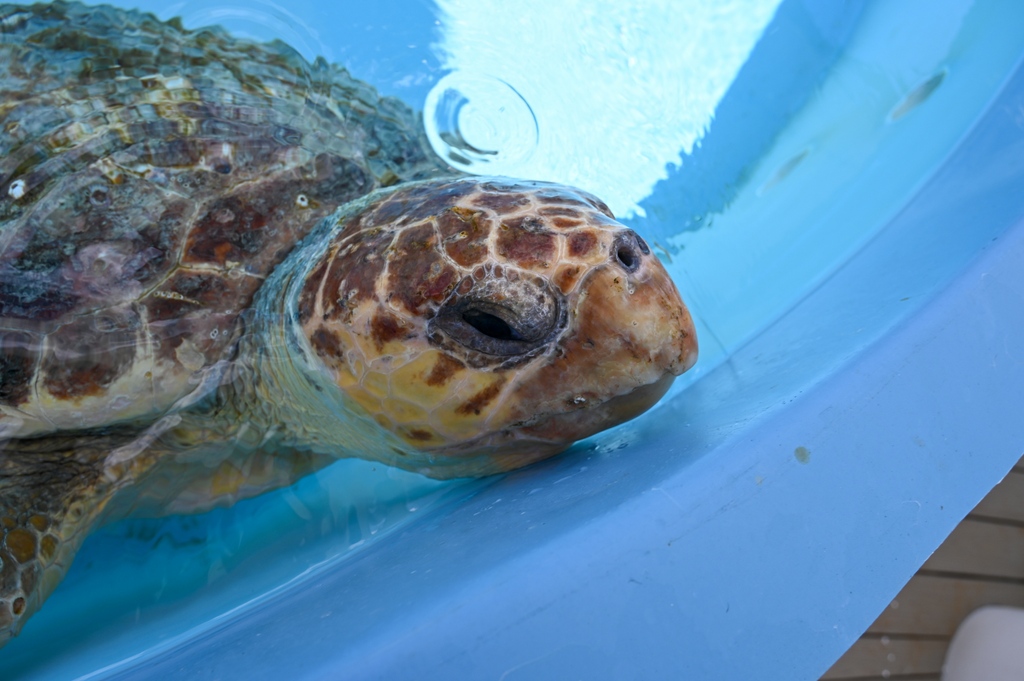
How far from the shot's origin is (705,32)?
2.42 metres

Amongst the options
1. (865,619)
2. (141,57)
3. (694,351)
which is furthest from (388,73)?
(865,619)

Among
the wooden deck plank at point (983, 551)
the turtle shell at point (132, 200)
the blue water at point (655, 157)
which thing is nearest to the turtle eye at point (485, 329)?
the blue water at point (655, 157)

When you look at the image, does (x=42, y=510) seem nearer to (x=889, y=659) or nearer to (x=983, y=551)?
(x=889, y=659)

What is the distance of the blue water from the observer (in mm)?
1453

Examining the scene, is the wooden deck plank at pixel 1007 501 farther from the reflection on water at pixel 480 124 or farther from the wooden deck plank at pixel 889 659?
the reflection on water at pixel 480 124

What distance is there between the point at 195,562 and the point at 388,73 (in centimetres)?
144

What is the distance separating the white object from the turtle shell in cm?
244

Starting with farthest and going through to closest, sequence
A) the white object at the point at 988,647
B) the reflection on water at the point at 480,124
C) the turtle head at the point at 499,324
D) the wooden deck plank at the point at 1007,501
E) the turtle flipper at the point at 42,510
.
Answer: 1. the wooden deck plank at the point at 1007,501
2. the white object at the point at 988,647
3. the reflection on water at the point at 480,124
4. the turtle flipper at the point at 42,510
5. the turtle head at the point at 499,324

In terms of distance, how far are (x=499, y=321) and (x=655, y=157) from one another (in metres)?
1.44

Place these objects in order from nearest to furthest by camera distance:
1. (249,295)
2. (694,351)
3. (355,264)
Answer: (694,351), (355,264), (249,295)

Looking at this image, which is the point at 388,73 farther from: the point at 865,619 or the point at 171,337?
the point at 865,619

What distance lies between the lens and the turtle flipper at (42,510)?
1.17m

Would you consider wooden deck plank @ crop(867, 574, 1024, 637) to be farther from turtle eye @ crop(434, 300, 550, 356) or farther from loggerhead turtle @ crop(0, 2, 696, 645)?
turtle eye @ crop(434, 300, 550, 356)

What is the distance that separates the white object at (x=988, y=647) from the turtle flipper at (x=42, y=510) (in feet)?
8.76
